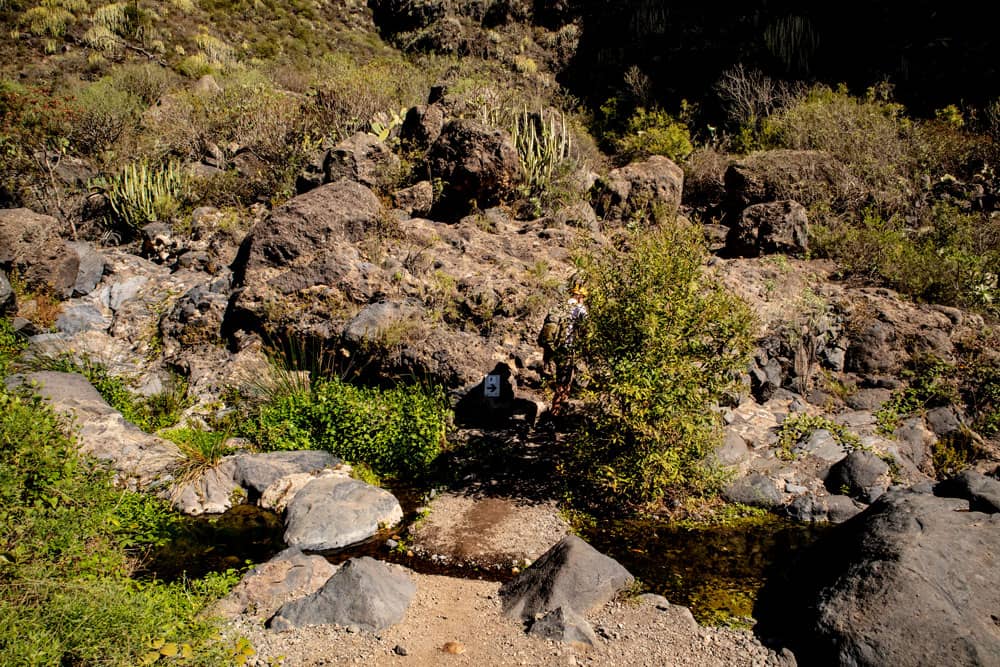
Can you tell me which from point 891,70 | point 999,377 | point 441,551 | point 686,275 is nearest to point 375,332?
point 441,551

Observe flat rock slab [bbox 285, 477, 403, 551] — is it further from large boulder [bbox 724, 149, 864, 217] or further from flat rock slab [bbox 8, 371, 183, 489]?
large boulder [bbox 724, 149, 864, 217]

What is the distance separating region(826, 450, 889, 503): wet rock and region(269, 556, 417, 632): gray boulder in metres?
4.64

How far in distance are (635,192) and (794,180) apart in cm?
309

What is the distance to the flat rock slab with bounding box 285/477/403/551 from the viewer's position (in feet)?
17.6

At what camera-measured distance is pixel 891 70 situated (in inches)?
624

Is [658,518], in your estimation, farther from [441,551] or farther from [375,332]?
[375,332]

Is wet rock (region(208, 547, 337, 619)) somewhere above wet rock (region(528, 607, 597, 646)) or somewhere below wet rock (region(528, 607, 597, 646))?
below

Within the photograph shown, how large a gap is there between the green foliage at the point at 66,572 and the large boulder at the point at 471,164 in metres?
7.88

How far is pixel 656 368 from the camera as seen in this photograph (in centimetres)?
543

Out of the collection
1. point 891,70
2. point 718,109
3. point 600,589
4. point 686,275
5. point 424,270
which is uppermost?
point 891,70

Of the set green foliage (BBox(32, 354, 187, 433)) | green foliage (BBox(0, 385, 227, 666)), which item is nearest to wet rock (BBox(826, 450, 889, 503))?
green foliage (BBox(0, 385, 227, 666))

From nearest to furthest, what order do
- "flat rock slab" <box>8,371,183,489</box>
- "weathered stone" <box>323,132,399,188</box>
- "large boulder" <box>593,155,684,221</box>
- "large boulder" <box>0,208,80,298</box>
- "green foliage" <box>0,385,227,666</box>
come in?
"green foliage" <box>0,385,227,666</box>
"flat rock slab" <box>8,371,183,489</box>
"large boulder" <box>0,208,80,298</box>
"weathered stone" <box>323,132,399,188</box>
"large boulder" <box>593,155,684,221</box>

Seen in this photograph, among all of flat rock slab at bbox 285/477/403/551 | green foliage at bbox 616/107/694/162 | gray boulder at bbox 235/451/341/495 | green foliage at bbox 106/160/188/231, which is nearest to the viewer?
flat rock slab at bbox 285/477/403/551

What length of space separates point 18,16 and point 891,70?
27.1 meters
